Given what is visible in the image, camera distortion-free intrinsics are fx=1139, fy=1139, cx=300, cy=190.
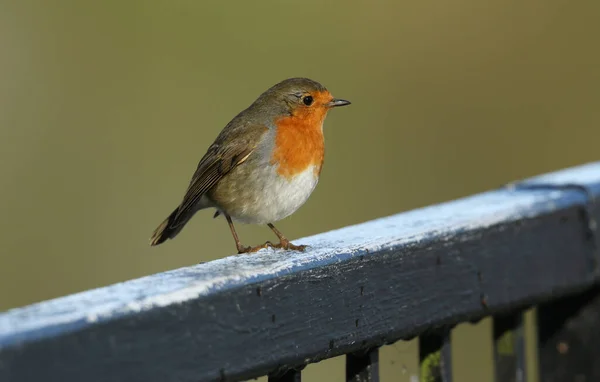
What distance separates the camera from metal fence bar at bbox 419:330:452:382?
8.26 feet

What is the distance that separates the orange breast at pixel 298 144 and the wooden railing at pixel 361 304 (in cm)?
84

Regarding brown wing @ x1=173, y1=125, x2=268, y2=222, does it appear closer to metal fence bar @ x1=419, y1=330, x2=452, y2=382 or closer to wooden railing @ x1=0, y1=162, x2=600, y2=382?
wooden railing @ x1=0, y1=162, x2=600, y2=382

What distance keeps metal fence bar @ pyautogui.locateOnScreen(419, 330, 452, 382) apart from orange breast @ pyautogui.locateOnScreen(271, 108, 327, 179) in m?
1.18

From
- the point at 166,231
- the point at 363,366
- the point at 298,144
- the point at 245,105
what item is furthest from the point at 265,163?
the point at 245,105

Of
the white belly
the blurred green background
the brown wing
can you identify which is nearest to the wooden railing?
the white belly

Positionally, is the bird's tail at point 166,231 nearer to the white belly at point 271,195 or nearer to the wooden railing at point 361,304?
the white belly at point 271,195

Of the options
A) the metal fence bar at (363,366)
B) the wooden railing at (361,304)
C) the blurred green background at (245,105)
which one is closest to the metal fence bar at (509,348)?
the wooden railing at (361,304)

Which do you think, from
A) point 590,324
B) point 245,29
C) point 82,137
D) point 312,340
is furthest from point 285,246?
point 245,29

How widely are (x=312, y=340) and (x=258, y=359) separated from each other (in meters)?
0.15

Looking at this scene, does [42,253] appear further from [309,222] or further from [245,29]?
[245,29]

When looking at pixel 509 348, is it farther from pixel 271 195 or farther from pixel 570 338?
pixel 271 195

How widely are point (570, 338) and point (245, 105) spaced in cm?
446

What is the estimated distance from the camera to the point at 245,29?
7.80m

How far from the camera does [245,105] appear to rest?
23.8 feet
